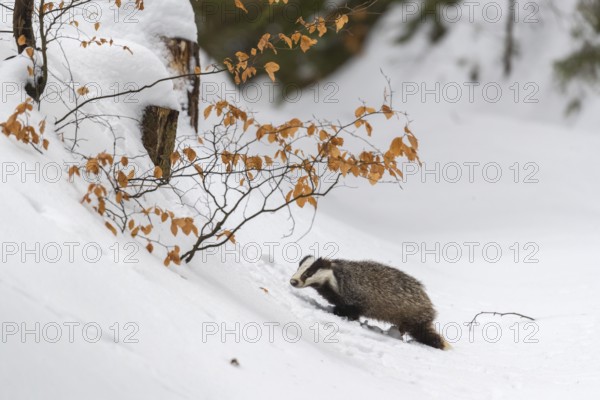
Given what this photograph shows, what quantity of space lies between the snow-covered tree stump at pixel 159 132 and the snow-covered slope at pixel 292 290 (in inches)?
6.3

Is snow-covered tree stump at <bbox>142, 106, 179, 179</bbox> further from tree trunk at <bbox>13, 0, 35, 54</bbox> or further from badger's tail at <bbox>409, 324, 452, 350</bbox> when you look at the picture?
badger's tail at <bbox>409, 324, 452, 350</bbox>

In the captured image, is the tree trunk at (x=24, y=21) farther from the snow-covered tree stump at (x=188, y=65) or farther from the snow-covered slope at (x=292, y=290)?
the snow-covered tree stump at (x=188, y=65)

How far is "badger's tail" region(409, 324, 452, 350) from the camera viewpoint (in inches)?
277

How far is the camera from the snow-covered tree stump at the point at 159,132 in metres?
7.35

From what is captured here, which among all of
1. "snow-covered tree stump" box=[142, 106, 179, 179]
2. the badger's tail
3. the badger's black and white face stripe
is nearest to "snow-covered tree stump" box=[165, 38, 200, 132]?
"snow-covered tree stump" box=[142, 106, 179, 179]

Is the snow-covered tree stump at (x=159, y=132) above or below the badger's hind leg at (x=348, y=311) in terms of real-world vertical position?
above

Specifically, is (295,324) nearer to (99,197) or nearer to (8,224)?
(99,197)

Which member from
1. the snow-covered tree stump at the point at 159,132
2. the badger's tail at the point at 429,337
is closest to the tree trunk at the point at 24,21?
the snow-covered tree stump at the point at 159,132

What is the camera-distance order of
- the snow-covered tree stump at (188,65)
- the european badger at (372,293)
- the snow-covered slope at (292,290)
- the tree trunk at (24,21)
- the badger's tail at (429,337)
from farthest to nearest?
the snow-covered tree stump at (188,65) → the european badger at (372,293) → the badger's tail at (429,337) → the tree trunk at (24,21) → the snow-covered slope at (292,290)

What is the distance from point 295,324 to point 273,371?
1520 millimetres

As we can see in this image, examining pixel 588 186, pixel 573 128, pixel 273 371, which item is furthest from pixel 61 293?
pixel 573 128

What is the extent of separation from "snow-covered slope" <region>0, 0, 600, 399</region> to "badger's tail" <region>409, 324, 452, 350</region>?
169 mm

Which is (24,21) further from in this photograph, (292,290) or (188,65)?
(188,65)

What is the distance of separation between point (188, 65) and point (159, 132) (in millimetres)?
2581
